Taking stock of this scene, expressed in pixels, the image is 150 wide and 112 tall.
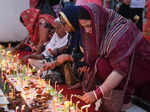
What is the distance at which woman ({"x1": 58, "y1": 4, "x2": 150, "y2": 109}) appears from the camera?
7.06 ft

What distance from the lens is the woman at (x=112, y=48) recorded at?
215 centimetres

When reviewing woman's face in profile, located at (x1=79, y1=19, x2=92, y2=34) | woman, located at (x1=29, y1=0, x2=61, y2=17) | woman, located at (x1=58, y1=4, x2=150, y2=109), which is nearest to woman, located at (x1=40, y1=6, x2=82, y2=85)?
woman, located at (x1=58, y1=4, x2=150, y2=109)

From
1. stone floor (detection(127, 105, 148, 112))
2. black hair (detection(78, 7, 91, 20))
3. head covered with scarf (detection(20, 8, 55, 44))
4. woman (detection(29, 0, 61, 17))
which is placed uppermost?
black hair (detection(78, 7, 91, 20))

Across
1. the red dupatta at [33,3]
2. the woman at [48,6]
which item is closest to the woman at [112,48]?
the woman at [48,6]

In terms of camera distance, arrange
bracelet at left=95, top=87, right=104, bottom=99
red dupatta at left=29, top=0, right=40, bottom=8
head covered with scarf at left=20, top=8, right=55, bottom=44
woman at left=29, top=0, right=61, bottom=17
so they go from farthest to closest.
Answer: red dupatta at left=29, top=0, right=40, bottom=8 < woman at left=29, top=0, right=61, bottom=17 < head covered with scarf at left=20, top=8, right=55, bottom=44 < bracelet at left=95, top=87, right=104, bottom=99

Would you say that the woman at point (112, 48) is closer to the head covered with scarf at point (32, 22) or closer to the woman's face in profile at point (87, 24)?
the woman's face in profile at point (87, 24)

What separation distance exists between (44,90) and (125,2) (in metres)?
1.73

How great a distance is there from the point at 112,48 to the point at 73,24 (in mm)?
876

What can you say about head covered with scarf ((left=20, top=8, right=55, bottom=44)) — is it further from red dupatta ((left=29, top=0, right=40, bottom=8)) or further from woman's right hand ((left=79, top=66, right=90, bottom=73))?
woman's right hand ((left=79, top=66, right=90, bottom=73))

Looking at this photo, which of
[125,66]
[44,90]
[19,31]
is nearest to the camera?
[125,66]

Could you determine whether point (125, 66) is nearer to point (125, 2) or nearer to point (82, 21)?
point (82, 21)

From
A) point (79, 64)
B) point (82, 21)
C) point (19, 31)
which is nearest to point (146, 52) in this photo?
point (82, 21)

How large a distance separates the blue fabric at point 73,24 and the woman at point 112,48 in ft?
1.55

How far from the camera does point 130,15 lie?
12.0 feet
